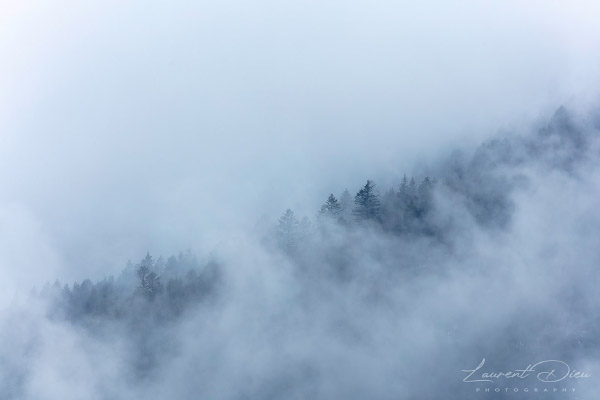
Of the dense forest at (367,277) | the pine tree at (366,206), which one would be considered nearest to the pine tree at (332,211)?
the dense forest at (367,277)

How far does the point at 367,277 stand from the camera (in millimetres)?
120938

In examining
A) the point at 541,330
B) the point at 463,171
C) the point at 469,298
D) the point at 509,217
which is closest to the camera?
the point at 541,330

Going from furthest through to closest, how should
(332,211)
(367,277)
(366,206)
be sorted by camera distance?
(332,211) → (366,206) → (367,277)

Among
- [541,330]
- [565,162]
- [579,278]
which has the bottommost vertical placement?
[541,330]

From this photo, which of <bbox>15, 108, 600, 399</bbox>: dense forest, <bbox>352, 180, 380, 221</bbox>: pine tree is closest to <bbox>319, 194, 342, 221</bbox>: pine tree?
<bbox>15, 108, 600, 399</bbox>: dense forest

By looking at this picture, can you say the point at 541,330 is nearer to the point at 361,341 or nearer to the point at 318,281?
the point at 361,341

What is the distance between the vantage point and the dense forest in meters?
112

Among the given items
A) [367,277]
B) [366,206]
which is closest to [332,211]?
[366,206]

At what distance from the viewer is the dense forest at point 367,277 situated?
111562mm

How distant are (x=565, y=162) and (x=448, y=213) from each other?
75.5 feet

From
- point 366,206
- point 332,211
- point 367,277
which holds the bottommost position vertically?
point 367,277

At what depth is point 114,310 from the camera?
131 m

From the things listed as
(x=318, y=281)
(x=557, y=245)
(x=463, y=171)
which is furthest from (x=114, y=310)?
(x=557, y=245)

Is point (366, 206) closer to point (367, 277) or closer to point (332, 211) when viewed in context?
point (332, 211)
